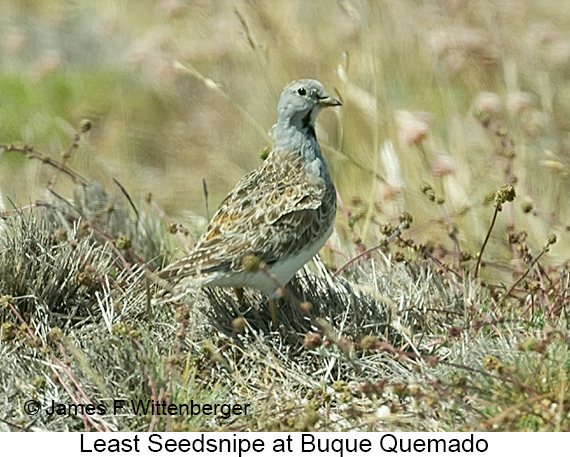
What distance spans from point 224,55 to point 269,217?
4.29 meters

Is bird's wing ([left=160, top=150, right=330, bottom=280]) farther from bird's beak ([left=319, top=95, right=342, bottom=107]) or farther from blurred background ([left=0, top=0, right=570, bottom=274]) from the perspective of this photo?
blurred background ([left=0, top=0, right=570, bottom=274])

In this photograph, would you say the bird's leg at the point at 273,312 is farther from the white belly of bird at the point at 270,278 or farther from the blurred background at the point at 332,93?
the blurred background at the point at 332,93

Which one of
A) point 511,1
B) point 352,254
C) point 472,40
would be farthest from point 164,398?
point 511,1

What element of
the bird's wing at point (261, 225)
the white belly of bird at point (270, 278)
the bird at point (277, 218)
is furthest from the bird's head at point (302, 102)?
the white belly of bird at point (270, 278)

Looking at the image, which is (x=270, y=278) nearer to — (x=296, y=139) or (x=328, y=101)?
(x=296, y=139)

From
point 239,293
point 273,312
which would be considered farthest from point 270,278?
point 239,293

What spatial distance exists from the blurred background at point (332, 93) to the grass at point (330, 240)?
25 mm

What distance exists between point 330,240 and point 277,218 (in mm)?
1114

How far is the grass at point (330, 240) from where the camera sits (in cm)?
410

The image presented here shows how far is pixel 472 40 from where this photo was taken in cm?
722

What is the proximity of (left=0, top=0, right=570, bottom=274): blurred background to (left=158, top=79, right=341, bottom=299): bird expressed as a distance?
89cm

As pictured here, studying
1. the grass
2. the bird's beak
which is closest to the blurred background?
the grass

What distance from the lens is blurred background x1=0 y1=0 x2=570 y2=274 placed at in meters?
6.59

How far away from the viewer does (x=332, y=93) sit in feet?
28.6
